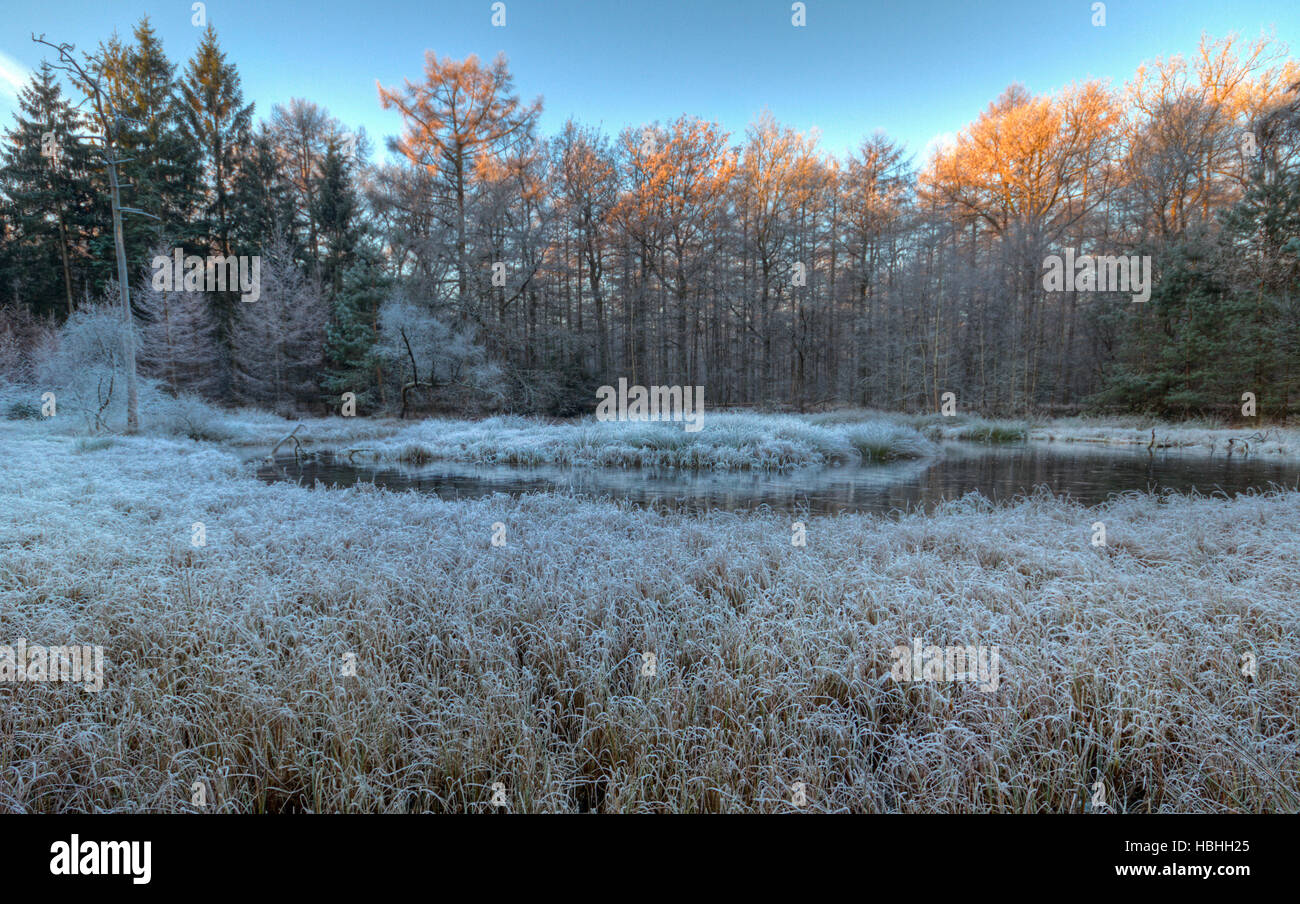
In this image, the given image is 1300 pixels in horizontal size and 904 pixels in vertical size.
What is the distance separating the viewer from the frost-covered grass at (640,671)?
2199 mm

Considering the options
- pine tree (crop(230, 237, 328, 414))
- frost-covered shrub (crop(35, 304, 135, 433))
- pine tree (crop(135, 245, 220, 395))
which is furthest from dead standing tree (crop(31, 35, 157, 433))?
pine tree (crop(230, 237, 328, 414))

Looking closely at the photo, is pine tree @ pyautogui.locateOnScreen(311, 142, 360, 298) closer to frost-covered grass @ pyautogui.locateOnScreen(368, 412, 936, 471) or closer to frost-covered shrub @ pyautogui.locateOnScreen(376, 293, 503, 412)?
frost-covered shrub @ pyautogui.locateOnScreen(376, 293, 503, 412)

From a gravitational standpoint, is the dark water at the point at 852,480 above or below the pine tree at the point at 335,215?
below

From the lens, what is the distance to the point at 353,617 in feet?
12.2

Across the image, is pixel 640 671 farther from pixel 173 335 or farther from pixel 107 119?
pixel 173 335

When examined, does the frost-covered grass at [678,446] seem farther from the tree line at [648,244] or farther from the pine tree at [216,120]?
the pine tree at [216,120]

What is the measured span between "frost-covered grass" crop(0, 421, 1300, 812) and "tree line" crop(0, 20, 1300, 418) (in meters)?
18.3

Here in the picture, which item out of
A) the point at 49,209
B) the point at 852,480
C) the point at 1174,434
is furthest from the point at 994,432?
the point at 49,209

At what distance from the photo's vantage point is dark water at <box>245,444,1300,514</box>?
884cm

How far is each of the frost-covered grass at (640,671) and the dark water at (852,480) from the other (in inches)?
128

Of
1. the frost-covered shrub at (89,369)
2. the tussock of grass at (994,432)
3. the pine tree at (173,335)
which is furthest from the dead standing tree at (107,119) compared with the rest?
the tussock of grass at (994,432)

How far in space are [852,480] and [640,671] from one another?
29.3ft

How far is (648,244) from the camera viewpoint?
24.2 m

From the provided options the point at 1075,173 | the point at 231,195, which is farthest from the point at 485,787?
the point at 231,195
